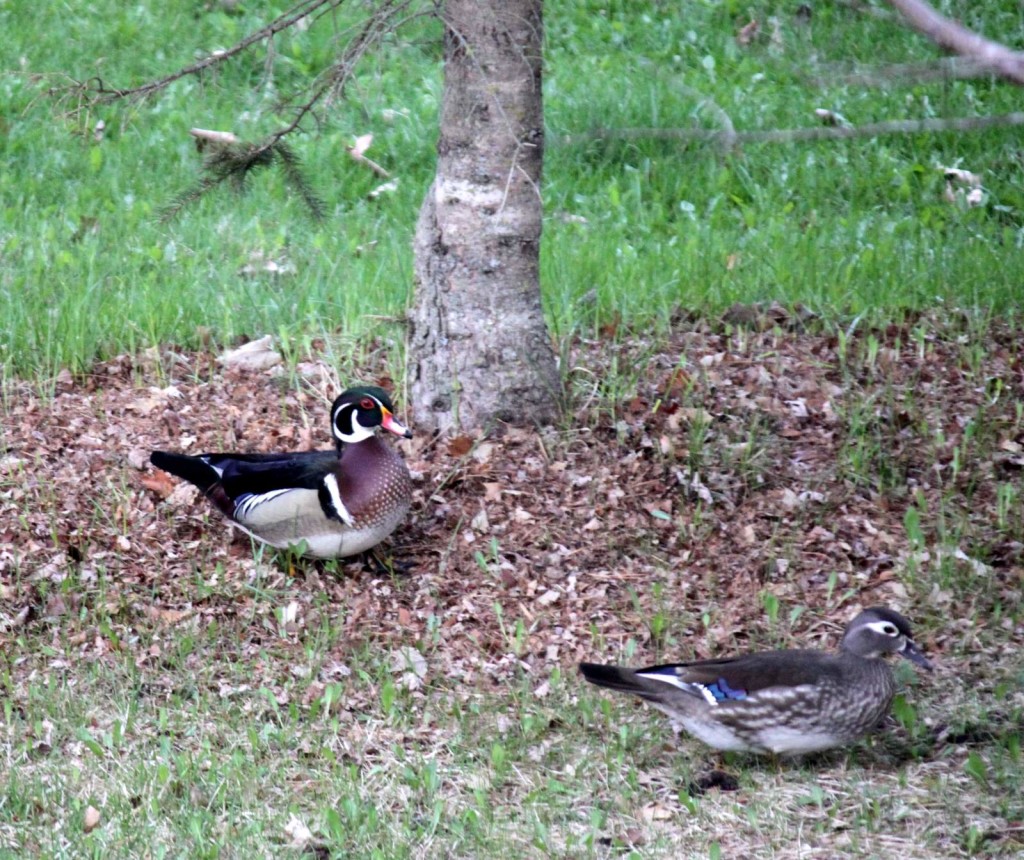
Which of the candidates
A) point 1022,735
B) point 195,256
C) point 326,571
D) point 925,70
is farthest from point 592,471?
point 925,70

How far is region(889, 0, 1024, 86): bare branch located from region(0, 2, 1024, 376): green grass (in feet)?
11.7

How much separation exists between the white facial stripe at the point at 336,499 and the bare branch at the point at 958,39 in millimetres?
3417

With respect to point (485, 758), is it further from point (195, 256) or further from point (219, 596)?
point (195, 256)

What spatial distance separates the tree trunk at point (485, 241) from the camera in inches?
204

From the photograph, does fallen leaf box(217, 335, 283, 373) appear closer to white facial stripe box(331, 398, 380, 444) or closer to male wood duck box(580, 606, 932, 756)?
white facial stripe box(331, 398, 380, 444)

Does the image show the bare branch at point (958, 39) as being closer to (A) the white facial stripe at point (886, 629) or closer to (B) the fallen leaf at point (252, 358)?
(A) the white facial stripe at point (886, 629)

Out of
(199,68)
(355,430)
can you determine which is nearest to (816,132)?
(355,430)

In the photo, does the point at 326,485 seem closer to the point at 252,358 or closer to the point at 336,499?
the point at 336,499

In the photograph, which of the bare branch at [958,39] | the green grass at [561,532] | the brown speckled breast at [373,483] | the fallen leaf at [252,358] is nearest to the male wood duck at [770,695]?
the green grass at [561,532]

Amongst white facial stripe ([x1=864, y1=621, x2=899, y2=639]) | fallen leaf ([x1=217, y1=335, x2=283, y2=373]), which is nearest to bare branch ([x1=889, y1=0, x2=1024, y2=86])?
white facial stripe ([x1=864, y1=621, x2=899, y2=639])

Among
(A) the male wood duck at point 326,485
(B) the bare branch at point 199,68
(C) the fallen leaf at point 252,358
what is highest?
(B) the bare branch at point 199,68

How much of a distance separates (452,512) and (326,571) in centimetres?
54

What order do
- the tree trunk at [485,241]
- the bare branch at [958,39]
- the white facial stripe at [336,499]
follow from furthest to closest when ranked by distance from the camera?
the tree trunk at [485,241]
the white facial stripe at [336,499]
the bare branch at [958,39]

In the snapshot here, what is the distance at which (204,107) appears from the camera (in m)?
9.66
